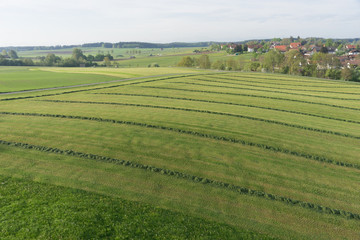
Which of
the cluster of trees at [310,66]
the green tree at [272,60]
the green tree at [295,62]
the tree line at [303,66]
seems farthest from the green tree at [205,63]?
the green tree at [295,62]

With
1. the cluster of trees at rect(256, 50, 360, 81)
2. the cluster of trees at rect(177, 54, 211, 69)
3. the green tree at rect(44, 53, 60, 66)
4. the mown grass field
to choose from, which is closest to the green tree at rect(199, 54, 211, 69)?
the cluster of trees at rect(177, 54, 211, 69)

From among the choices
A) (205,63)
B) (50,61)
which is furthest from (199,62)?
(50,61)

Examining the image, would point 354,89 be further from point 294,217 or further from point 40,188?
point 40,188

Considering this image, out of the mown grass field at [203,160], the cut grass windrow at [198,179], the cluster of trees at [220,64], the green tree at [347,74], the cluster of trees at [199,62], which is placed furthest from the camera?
the cluster of trees at [199,62]

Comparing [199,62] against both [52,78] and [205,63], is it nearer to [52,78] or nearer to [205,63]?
[205,63]

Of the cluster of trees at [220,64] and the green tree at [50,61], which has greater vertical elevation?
the green tree at [50,61]

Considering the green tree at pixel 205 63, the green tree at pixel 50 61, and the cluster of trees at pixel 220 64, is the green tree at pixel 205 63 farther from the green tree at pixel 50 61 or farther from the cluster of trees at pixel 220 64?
the green tree at pixel 50 61

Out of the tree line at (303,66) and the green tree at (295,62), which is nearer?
the tree line at (303,66)

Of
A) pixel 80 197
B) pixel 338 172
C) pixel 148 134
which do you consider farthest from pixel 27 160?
pixel 338 172

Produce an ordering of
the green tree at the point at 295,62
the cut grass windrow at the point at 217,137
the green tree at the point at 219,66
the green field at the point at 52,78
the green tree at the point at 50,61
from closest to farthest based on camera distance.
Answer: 1. the cut grass windrow at the point at 217,137
2. the green field at the point at 52,78
3. the green tree at the point at 295,62
4. the green tree at the point at 219,66
5. the green tree at the point at 50,61
